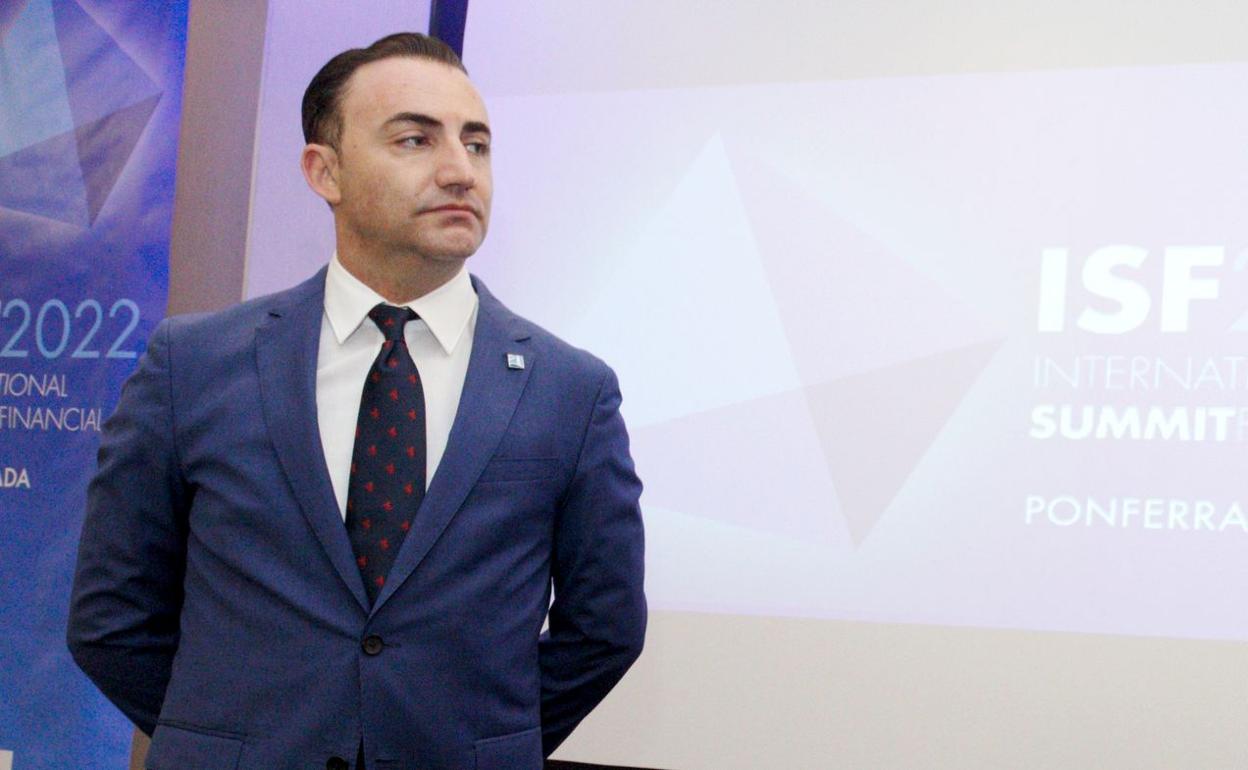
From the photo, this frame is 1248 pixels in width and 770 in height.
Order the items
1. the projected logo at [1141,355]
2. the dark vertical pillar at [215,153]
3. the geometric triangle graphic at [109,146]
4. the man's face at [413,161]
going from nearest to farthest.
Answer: the man's face at [413,161] < the projected logo at [1141,355] < the dark vertical pillar at [215,153] < the geometric triangle graphic at [109,146]

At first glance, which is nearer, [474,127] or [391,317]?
[391,317]

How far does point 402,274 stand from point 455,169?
162mm

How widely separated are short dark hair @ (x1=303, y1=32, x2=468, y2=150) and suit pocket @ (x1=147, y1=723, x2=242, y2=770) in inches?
32.8

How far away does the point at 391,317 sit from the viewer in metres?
1.74

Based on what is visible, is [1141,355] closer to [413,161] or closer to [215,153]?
[413,161]

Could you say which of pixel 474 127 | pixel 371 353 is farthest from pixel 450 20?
pixel 371 353

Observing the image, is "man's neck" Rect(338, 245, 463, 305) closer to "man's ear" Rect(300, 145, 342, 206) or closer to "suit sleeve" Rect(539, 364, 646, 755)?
"man's ear" Rect(300, 145, 342, 206)

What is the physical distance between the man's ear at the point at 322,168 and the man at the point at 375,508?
1 cm

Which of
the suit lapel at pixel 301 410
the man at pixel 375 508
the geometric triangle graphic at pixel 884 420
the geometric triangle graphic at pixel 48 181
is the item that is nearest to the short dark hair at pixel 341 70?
the man at pixel 375 508

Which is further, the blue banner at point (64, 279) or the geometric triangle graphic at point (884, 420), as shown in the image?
the blue banner at point (64, 279)

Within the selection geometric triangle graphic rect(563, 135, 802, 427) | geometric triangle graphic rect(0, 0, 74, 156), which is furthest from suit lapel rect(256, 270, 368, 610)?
geometric triangle graphic rect(0, 0, 74, 156)

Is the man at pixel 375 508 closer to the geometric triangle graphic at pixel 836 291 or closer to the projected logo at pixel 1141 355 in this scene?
the geometric triangle graphic at pixel 836 291

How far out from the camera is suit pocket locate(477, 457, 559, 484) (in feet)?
5.42

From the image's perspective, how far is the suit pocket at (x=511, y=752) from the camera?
159cm
